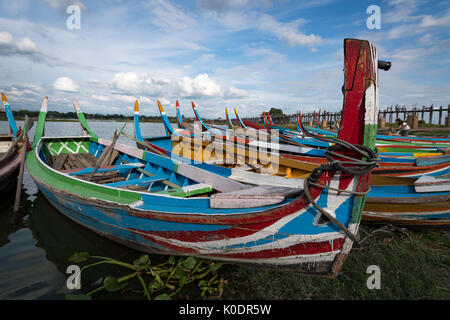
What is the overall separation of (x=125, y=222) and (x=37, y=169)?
3680 millimetres

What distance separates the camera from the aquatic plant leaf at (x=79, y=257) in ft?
11.4

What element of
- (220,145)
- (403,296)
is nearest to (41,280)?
(220,145)

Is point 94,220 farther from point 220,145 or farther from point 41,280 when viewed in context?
point 220,145

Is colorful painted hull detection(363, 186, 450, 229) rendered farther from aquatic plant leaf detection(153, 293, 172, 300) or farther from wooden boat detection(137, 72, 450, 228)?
aquatic plant leaf detection(153, 293, 172, 300)

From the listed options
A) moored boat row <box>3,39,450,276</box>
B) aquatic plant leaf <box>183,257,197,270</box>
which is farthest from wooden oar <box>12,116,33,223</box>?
aquatic plant leaf <box>183,257,197,270</box>

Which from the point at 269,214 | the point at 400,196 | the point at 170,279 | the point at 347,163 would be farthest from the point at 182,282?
the point at 400,196

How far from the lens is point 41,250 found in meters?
4.00

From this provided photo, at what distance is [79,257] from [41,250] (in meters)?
1.04

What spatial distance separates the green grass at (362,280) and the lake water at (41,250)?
4.67 feet

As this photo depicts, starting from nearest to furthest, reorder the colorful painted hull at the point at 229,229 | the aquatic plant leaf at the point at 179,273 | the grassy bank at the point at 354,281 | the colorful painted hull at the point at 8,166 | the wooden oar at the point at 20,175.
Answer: the colorful painted hull at the point at 229,229
the grassy bank at the point at 354,281
the aquatic plant leaf at the point at 179,273
the wooden oar at the point at 20,175
the colorful painted hull at the point at 8,166

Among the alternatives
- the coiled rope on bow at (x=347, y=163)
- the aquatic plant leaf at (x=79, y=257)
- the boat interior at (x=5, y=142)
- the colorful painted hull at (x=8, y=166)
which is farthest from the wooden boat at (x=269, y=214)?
the boat interior at (x=5, y=142)

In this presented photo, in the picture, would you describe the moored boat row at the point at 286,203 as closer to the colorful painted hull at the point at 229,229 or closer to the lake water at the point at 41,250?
the colorful painted hull at the point at 229,229

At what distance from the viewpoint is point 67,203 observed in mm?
3961

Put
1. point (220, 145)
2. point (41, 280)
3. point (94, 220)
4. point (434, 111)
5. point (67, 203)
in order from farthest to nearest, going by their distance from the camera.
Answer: point (434, 111), point (220, 145), point (67, 203), point (94, 220), point (41, 280)
